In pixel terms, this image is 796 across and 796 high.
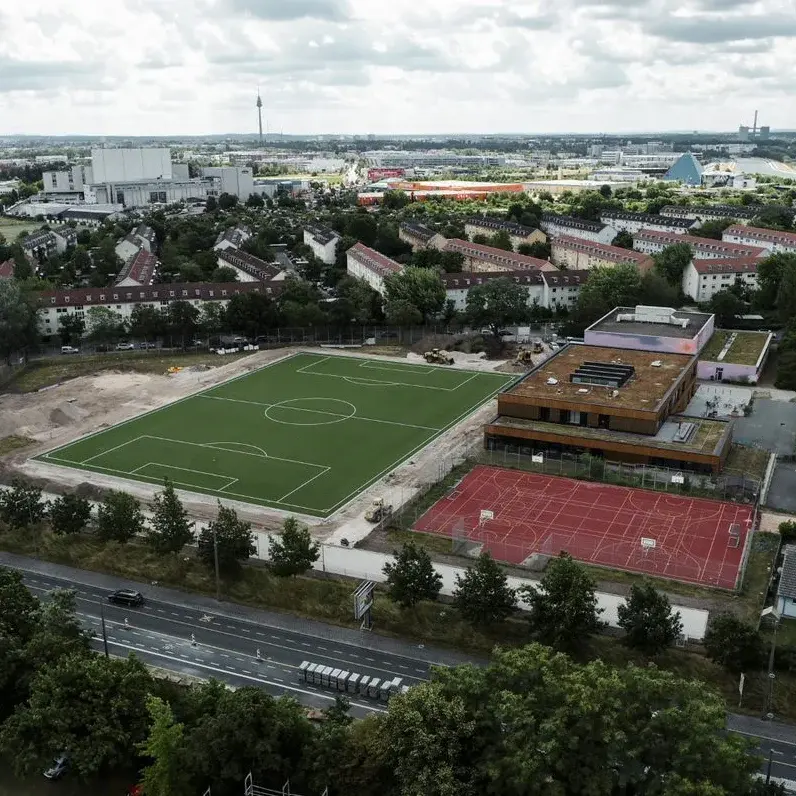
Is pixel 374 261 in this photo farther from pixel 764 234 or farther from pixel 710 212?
pixel 710 212

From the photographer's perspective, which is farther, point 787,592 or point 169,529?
point 169,529

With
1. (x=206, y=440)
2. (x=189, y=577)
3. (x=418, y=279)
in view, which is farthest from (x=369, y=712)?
(x=418, y=279)

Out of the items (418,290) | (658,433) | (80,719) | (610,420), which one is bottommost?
(80,719)

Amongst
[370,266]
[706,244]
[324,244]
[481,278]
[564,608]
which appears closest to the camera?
[564,608]

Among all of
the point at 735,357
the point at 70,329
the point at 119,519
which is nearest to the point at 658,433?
the point at 735,357

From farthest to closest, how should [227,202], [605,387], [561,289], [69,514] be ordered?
1. [227,202]
2. [561,289]
3. [605,387]
4. [69,514]

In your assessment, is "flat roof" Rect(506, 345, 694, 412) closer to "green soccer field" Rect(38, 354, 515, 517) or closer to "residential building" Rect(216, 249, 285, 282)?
"green soccer field" Rect(38, 354, 515, 517)

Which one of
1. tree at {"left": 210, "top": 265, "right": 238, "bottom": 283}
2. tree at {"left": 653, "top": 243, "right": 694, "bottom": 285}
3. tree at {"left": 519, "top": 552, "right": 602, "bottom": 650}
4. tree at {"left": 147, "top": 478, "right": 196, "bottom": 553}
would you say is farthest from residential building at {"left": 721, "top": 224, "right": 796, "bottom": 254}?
tree at {"left": 147, "top": 478, "right": 196, "bottom": 553}

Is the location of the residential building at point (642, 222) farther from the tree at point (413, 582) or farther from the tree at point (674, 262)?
the tree at point (413, 582)
